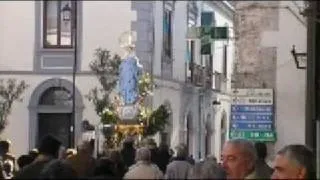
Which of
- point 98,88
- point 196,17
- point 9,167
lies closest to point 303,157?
point 9,167

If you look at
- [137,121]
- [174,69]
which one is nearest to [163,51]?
[174,69]

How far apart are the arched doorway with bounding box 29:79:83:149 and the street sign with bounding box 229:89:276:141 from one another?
39.6ft

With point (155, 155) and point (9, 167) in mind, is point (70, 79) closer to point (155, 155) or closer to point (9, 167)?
point (155, 155)

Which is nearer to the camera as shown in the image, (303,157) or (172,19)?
(303,157)

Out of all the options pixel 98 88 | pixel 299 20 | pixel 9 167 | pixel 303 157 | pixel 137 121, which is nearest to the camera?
pixel 303 157

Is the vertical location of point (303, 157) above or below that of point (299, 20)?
below

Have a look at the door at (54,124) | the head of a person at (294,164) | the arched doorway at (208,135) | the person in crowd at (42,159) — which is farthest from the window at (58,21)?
the head of a person at (294,164)

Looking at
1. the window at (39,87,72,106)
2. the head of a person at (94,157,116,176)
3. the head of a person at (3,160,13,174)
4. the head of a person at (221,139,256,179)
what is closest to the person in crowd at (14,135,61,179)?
the head of a person at (94,157,116,176)

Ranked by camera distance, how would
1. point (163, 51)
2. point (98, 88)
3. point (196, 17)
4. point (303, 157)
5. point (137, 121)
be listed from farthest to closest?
point (196, 17), point (163, 51), point (98, 88), point (137, 121), point (303, 157)

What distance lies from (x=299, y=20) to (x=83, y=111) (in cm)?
1289

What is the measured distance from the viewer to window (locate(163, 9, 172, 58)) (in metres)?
29.9

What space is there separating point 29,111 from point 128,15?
3.60 metres

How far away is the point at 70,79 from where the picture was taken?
2741 centimetres

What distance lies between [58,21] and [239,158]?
66.4ft
